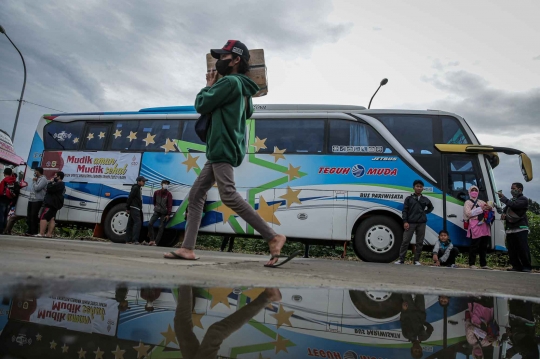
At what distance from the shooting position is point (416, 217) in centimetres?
754

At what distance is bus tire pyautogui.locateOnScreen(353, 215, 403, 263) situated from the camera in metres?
8.04

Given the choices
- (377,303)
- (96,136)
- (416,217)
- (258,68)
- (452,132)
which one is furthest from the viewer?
(96,136)

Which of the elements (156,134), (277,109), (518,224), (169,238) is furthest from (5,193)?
(518,224)

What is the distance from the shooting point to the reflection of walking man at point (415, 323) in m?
1.22

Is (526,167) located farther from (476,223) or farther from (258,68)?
(258,68)

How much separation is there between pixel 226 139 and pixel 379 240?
5.29 m

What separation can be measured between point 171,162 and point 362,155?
13.9 ft

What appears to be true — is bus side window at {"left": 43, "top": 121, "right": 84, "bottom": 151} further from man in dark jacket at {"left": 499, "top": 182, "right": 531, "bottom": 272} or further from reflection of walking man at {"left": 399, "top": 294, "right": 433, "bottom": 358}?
reflection of walking man at {"left": 399, "top": 294, "right": 433, "bottom": 358}

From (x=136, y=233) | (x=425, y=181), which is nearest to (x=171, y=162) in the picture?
(x=136, y=233)

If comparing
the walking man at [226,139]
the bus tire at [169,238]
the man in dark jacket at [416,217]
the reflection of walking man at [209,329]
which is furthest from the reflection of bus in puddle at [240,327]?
the bus tire at [169,238]

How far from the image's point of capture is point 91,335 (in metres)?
1.04

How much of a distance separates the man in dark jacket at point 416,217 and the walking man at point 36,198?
795 cm

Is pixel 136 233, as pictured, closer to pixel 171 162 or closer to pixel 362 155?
pixel 171 162

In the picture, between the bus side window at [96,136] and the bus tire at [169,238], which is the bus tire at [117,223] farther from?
the bus side window at [96,136]
